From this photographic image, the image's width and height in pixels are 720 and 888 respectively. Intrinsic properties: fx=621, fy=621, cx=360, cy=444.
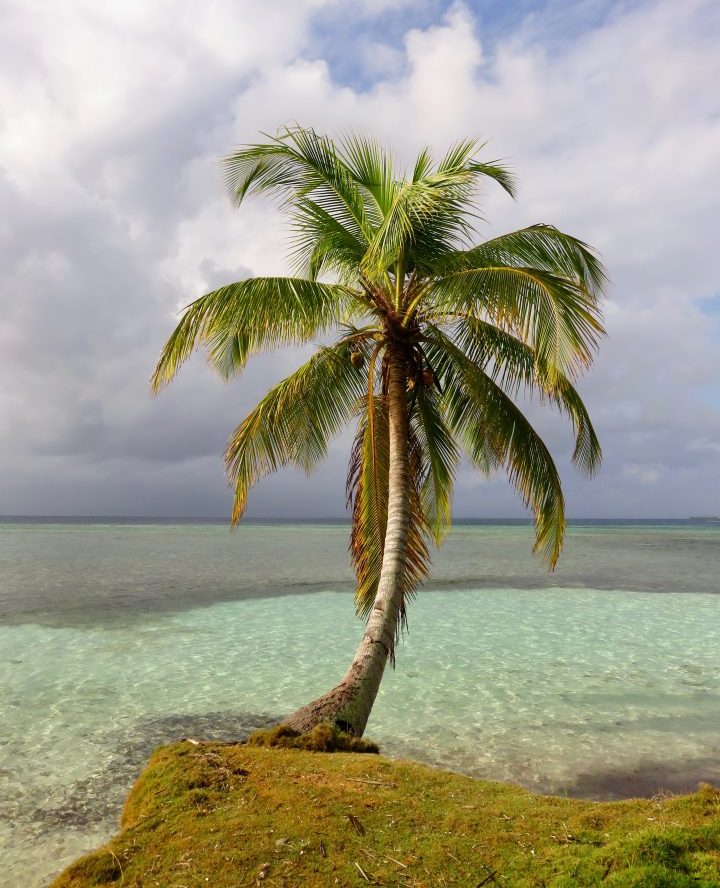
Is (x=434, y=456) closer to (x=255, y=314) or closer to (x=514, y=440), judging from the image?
(x=514, y=440)

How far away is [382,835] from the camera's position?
3.64m

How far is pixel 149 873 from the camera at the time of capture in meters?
3.35

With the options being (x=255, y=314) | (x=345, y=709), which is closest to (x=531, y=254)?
(x=255, y=314)

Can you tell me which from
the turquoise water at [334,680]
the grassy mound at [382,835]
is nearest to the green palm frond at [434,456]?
the turquoise water at [334,680]

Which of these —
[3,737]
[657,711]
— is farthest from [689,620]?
[3,737]

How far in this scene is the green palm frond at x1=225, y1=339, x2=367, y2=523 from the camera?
839 cm

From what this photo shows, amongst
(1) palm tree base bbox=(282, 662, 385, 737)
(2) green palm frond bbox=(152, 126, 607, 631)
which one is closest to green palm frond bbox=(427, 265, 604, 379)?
(2) green palm frond bbox=(152, 126, 607, 631)

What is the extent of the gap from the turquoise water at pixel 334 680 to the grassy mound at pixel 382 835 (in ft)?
7.43

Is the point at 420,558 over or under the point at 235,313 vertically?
under

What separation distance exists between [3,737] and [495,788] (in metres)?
7.12

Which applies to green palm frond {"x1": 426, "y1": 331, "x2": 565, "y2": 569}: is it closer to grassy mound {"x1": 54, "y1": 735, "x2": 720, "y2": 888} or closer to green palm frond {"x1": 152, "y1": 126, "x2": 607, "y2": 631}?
green palm frond {"x1": 152, "y1": 126, "x2": 607, "y2": 631}

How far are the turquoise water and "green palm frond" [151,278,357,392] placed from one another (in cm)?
484

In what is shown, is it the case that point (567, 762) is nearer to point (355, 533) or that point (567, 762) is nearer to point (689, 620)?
point (355, 533)

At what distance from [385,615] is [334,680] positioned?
17.5 feet
